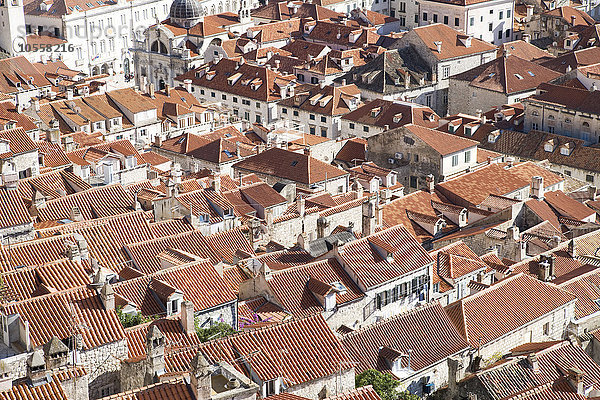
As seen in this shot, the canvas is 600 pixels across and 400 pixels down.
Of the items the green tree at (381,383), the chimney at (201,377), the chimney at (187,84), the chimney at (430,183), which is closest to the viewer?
the chimney at (201,377)

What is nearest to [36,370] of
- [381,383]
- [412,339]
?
[381,383]

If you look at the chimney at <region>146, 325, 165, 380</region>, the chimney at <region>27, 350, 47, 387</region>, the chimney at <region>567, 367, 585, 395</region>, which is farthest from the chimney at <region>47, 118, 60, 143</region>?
the chimney at <region>27, 350, 47, 387</region>

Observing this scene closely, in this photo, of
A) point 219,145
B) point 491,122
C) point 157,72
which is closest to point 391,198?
point 219,145

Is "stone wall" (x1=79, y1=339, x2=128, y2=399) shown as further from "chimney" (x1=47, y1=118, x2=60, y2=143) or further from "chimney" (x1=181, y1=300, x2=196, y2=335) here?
"chimney" (x1=47, y1=118, x2=60, y2=143)

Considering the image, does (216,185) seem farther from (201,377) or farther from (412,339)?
(201,377)

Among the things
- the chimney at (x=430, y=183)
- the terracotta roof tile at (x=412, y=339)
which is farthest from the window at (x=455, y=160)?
the terracotta roof tile at (x=412, y=339)

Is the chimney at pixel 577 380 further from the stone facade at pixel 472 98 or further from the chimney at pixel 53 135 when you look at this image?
the stone facade at pixel 472 98
